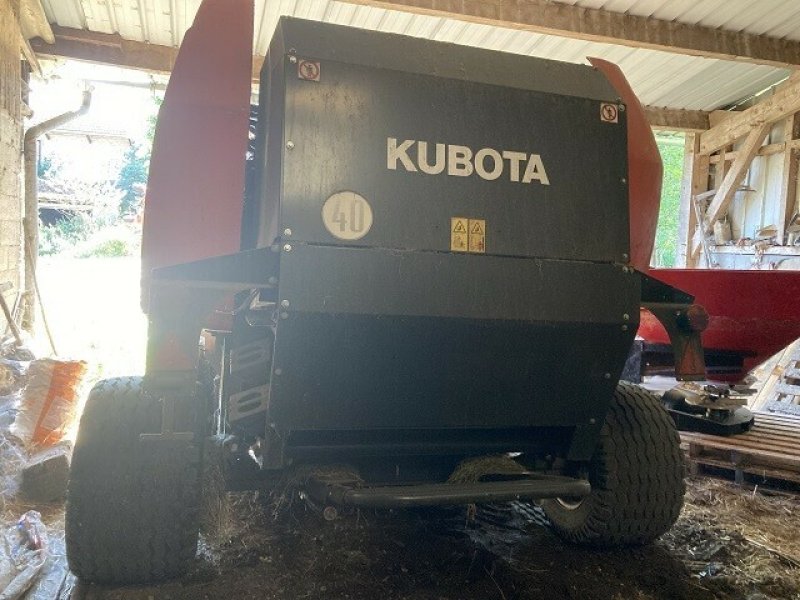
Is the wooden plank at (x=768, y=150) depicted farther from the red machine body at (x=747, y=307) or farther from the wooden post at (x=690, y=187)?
the red machine body at (x=747, y=307)

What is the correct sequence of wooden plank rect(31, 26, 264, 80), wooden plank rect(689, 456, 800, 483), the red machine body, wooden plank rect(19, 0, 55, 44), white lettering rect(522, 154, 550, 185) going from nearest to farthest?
1. white lettering rect(522, 154, 550, 185)
2. wooden plank rect(689, 456, 800, 483)
3. the red machine body
4. wooden plank rect(19, 0, 55, 44)
5. wooden plank rect(31, 26, 264, 80)

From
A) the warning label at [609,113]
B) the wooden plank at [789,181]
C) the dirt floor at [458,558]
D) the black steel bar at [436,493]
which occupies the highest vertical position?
the wooden plank at [789,181]

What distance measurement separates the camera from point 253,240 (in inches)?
97.3

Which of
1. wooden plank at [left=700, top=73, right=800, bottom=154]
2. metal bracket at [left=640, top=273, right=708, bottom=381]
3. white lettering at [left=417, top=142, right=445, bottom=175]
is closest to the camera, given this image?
white lettering at [left=417, top=142, right=445, bottom=175]

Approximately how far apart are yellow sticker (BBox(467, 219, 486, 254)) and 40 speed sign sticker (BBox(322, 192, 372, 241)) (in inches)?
13.6

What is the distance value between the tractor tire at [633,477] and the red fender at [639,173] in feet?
2.21

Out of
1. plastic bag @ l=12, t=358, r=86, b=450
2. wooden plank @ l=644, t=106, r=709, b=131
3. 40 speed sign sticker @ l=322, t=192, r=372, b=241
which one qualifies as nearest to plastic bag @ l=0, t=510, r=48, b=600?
plastic bag @ l=12, t=358, r=86, b=450

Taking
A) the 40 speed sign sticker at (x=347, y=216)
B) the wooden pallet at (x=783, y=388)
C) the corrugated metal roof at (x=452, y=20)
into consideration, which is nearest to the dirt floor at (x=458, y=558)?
the 40 speed sign sticker at (x=347, y=216)

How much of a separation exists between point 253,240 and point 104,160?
25.0 metres

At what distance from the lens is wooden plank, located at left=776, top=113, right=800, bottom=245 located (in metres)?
8.49

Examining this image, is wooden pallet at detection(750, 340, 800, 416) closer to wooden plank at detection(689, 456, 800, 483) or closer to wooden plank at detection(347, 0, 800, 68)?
wooden plank at detection(689, 456, 800, 483)

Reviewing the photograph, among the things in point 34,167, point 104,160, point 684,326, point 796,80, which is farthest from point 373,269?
point 104,160

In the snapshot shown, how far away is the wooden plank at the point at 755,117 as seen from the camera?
26.3ft

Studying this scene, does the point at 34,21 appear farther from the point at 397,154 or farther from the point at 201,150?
the point at 397,154
